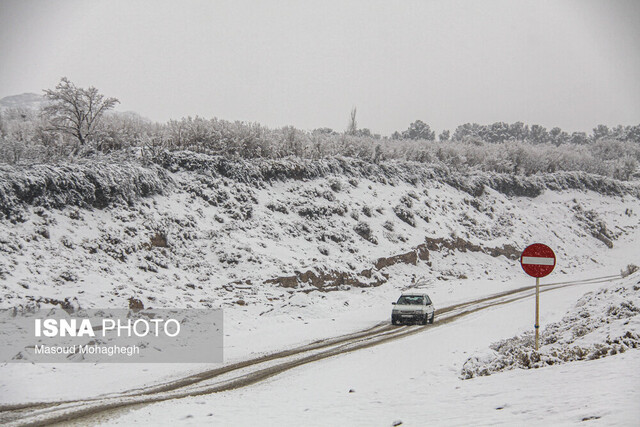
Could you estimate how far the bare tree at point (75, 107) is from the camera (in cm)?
2584

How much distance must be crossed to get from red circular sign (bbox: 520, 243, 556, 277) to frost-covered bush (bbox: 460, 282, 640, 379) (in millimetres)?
1923

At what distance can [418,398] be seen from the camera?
8555mm

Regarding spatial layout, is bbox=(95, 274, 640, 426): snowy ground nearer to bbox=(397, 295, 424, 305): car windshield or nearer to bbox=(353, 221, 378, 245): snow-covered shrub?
bbox=(397, 295, 424, 305): car windshield

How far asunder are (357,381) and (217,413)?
398 cm

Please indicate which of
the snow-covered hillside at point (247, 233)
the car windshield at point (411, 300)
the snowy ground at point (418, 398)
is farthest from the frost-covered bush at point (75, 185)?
the car windshield at point (411, 300)

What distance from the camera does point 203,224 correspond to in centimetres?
2570

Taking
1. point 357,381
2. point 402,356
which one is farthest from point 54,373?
point 402,356

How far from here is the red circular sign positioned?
37.7ft

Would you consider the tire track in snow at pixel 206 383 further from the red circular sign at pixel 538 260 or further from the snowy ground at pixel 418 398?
the red circular sign at pixel 538 260

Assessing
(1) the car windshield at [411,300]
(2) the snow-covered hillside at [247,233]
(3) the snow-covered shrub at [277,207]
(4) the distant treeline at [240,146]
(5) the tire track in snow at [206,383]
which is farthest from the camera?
(3) the snow-covered shrub at [277,207]

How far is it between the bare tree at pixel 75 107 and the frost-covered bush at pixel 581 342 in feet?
86.8

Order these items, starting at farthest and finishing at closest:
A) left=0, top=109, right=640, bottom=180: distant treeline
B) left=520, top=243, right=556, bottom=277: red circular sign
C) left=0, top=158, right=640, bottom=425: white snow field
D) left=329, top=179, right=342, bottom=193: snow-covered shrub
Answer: left=329, top=179, right=342, bottom=193: snow-covered shrub, left=0, top=109, right=640, bottom=180: distant treeline, left=520, top=243, right=556, bottom=277: red circular sign, left=0, top=158, right=640, bottom=425: white snow field

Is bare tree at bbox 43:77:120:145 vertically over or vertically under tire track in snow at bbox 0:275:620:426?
over

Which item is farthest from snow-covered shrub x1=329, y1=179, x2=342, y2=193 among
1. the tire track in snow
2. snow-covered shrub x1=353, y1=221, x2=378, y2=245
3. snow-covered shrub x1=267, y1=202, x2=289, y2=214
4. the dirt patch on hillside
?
the tire track in snow
